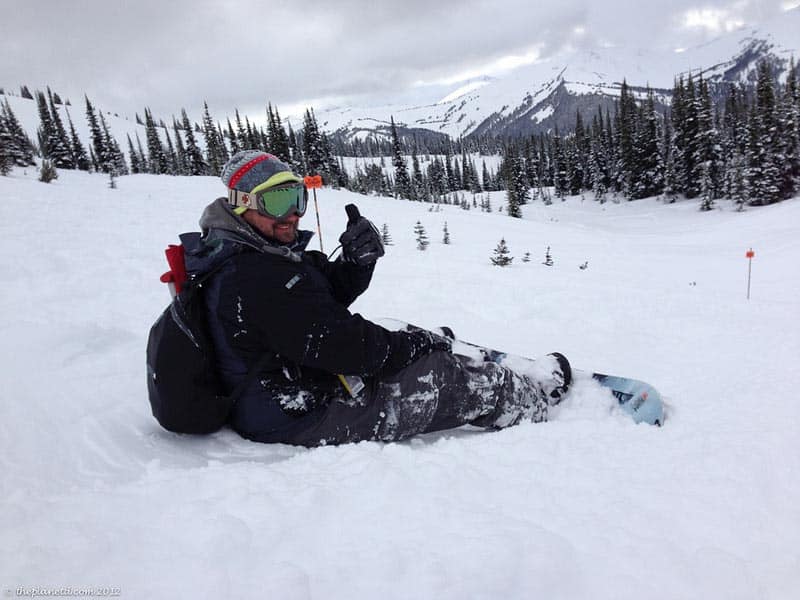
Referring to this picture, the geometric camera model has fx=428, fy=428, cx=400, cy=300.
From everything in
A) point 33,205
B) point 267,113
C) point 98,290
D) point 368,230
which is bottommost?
point 98,290

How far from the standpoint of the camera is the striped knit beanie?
301 centimetres

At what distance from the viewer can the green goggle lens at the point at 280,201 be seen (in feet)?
9.82

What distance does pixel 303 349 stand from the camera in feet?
8.84

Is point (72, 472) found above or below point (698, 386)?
above

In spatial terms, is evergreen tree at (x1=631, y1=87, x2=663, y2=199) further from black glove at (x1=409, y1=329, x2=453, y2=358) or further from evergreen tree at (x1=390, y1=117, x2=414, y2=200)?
black glove at (x1=409, y1=329, x2=453, y2=358)

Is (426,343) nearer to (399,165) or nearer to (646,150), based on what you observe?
(399,165)

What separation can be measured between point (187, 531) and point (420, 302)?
593 cm

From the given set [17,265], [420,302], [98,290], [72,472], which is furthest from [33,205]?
[72,472]

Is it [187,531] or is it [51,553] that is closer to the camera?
[51,553]

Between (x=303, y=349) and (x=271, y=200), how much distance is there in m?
1.11

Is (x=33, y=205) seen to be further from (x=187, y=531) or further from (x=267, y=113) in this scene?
(x=267, y=113)

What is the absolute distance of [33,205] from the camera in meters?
11.8

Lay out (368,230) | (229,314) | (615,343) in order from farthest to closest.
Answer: (615,343)
(368,230)
(229,314)

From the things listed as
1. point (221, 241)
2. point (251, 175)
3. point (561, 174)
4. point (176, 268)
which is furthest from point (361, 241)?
point (561, 174)
